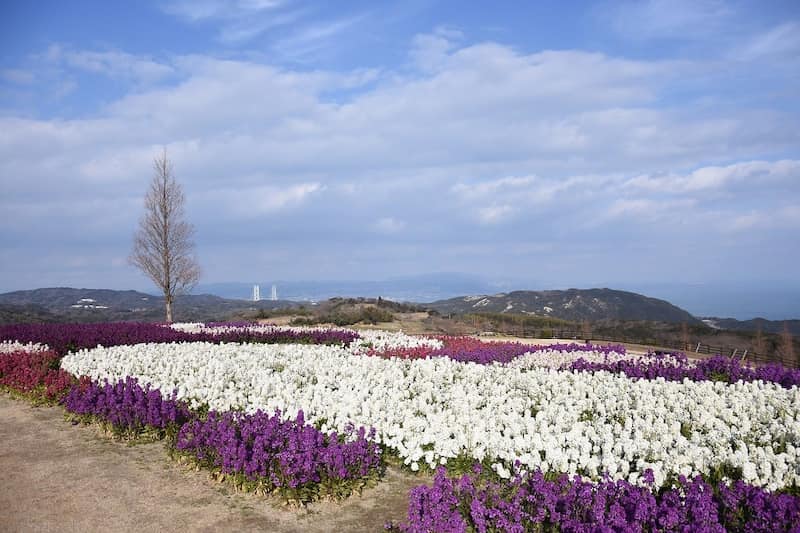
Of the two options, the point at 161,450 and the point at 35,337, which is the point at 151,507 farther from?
the point at 35,337

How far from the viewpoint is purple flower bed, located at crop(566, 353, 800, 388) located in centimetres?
1195

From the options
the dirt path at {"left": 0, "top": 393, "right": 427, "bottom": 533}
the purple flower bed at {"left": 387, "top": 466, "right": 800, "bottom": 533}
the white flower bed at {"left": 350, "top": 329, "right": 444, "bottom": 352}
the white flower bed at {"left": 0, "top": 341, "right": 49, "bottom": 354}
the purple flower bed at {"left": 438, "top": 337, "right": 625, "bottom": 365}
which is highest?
the white flower bed at {"left": 0, "top": 341, "right": 49, "bottom": 354}

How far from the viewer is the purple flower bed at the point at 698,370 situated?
11.9 m

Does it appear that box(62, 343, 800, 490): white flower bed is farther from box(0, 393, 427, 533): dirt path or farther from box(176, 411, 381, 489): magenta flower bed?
box(0, 393, 427, 533): dirt path

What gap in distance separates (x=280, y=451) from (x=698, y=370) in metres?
9.71

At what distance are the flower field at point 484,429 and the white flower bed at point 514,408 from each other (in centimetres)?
3

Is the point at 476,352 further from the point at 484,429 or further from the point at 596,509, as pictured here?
the point at 596,509

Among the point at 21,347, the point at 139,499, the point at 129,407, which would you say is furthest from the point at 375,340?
the point at 139,499

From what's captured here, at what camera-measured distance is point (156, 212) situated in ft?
98.8

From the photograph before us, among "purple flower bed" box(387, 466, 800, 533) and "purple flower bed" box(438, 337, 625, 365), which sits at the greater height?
"purple flower bed" box(438, 337, 625, 365)

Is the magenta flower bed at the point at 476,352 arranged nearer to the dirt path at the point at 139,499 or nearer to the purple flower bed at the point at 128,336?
the purple flower bed at the point at 128,336

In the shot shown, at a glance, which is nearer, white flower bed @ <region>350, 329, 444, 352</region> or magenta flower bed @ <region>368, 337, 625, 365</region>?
magenta flower bed @ <region>368, 337, 625, 365</region>

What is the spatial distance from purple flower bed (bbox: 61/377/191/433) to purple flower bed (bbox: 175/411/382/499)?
50.2 inches

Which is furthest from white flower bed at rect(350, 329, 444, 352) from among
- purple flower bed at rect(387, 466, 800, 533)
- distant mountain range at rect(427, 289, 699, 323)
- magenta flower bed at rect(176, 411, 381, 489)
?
distant mountain range at rect(427, 289, 699, 323)
